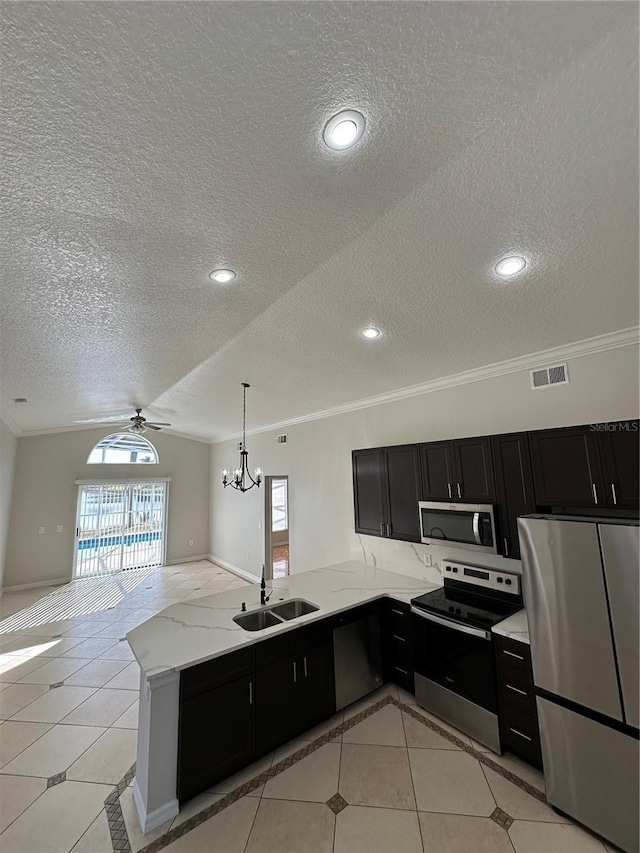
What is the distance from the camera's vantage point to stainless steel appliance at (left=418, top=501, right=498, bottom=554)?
2656mm

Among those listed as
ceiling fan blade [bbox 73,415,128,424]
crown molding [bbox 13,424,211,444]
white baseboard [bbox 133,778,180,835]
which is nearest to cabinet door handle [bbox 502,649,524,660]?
white baseboard [bbox 133,778,180,835]

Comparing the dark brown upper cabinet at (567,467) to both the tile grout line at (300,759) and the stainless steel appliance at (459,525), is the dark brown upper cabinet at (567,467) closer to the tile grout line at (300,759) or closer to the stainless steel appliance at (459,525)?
the stainless steel appliance at (459,525)

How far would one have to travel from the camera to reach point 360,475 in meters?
3.85

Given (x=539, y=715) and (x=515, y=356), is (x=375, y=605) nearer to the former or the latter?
(x=539, y=715)

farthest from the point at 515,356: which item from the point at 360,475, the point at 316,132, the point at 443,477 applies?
the point at 316,132

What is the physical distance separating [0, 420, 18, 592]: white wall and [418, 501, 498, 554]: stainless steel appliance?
6.23 m

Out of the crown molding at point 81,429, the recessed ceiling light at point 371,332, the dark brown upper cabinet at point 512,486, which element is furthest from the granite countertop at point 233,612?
the crown molding at point 81,429

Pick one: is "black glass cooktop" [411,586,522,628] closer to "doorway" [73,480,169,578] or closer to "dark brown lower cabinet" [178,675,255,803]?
"dark brown lower cabinet" [178,675,255,803]

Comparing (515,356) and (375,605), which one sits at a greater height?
(515,356)

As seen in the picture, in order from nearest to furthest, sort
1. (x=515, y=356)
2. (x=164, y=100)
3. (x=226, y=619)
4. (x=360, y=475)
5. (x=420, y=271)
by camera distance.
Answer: (x=164, y=100) < (x=420, y=271) < (x=226, y=619) < (x=515, y=356) < (x=360, y=475)

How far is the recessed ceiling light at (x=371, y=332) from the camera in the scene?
2.74 metres

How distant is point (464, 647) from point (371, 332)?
8.19 feet

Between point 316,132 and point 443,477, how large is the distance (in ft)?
8.58

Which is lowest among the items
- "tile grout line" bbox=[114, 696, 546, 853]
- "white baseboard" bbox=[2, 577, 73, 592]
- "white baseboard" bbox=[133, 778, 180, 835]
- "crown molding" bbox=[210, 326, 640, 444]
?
"tile grout line" bbox=[114, 696, 546, 853]
